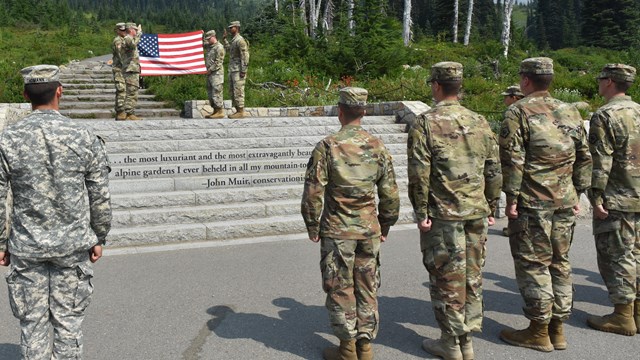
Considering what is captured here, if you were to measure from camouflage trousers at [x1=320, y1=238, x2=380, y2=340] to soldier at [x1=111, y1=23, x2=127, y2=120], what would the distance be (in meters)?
8.65

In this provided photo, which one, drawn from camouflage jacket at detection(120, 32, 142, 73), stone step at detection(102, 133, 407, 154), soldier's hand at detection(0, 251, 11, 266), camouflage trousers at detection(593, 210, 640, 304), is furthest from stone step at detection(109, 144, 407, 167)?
camouflage trousers at detection(593, 210, 640, 304)

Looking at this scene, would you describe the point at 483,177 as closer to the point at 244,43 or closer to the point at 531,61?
the point at 531,61

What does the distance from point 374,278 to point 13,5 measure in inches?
1990

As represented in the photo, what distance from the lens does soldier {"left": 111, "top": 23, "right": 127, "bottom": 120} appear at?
10688 millimetres

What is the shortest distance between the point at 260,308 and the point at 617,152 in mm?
3439

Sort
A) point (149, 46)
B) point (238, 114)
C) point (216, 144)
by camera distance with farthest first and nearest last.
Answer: point (149, 46)
point (238, 114)
point (216, 144)

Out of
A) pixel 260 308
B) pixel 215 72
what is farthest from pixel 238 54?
pixel 260 308

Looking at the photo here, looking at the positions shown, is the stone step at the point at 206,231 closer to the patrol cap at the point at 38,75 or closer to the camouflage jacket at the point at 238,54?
the patrol cap at the point at 38,75

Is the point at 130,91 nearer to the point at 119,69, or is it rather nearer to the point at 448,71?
the point at 119,69

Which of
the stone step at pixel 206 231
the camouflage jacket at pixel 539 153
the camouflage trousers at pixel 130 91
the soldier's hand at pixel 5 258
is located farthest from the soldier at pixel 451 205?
the camouflage trousers at pixel 130 91

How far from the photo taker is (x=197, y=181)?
7969 millimetres

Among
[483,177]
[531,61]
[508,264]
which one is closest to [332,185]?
[483,177]

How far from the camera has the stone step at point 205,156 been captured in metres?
8.25

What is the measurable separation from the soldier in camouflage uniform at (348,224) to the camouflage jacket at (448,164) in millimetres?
309
